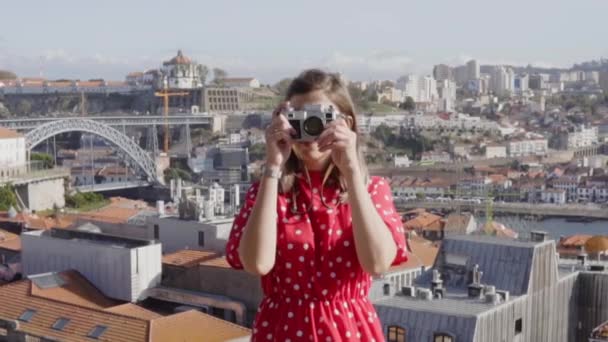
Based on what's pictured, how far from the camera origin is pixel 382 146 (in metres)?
38.0

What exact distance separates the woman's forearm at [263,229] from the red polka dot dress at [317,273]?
41mm

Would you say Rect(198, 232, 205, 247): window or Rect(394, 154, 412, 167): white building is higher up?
Rect(198, 232, 205, 247): window

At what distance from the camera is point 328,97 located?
1141 mm

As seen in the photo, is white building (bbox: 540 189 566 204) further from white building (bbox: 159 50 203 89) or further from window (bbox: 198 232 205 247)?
window (bbox: 198 232 205 247)

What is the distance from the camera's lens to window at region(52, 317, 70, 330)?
5801 millimetres

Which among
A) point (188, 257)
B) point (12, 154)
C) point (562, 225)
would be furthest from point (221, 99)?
point (188, 257)

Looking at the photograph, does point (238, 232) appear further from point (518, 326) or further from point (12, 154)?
point (12, 154)

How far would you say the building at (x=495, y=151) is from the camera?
1544 inches

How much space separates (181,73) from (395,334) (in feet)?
125

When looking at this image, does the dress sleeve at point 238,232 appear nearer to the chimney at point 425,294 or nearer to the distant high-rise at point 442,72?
the chimney at point 425,294

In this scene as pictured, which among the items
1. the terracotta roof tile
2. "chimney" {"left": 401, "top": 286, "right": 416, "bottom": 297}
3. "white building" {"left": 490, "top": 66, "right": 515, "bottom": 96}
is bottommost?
the terracotta roof tile

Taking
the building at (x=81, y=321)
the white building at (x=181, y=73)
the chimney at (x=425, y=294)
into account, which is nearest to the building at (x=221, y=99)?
the white building at (x=181, y=73)

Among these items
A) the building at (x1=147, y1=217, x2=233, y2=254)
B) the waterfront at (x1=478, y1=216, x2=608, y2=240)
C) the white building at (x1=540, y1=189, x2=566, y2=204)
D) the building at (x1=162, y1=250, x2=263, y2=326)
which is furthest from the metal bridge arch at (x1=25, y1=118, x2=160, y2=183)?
the building at (x1=162, y1=250, x2=263, y2=326)

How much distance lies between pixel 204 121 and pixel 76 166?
808 cm
